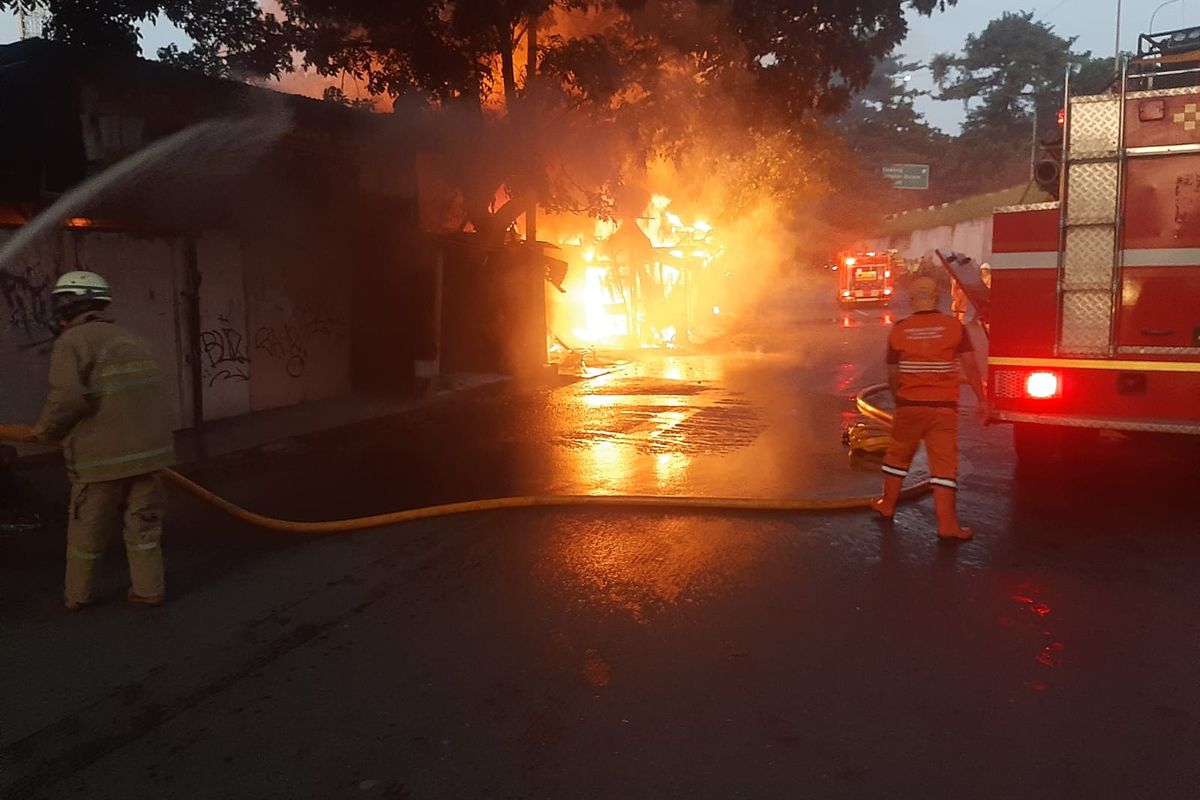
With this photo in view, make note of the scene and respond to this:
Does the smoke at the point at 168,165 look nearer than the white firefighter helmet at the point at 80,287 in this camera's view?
No

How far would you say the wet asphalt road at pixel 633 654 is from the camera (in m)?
3.06

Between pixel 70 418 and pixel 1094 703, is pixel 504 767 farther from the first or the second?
pixel 70 418

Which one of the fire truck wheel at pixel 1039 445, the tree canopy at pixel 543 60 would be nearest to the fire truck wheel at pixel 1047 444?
Result: the fire truck wheel at pixel 1039 445

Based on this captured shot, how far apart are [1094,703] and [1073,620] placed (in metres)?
0.91

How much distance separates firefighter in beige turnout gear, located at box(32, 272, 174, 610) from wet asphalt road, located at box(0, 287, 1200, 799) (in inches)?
12.9

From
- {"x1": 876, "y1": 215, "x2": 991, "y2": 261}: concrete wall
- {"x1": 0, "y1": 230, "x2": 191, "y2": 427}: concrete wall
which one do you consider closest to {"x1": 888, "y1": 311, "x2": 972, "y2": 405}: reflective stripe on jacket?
{"x1": 0, "y1": 230, "x2": 191, "y2": 427}: concrete wall

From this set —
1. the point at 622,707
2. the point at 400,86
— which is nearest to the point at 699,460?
the point at 622,707

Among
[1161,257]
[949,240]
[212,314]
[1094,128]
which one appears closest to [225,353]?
[212,314]

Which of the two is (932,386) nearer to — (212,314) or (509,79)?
(212,314)

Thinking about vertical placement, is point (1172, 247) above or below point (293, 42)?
below

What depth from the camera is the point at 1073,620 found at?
4.33m

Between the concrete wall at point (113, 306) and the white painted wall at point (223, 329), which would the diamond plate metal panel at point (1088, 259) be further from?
the white painted wall at point (223, 329)

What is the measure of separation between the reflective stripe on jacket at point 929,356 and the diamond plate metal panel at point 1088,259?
3.17ft

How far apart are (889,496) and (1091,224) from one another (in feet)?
7.13
